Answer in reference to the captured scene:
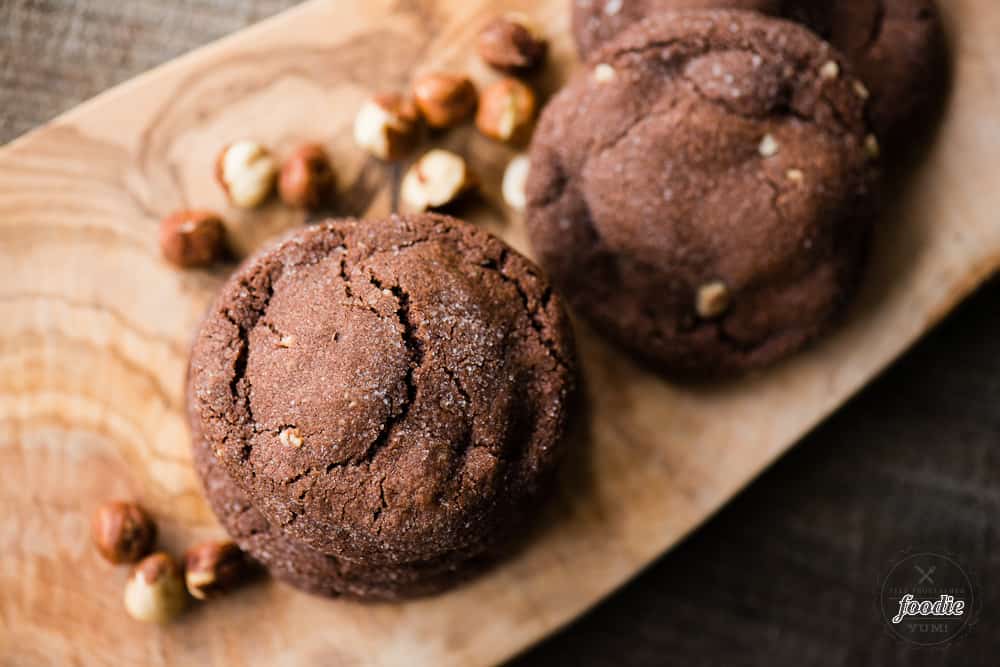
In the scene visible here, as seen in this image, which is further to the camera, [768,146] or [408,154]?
[408,154]

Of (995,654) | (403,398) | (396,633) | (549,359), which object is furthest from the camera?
(995,654)

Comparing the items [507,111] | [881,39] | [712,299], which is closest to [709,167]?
[712,299]

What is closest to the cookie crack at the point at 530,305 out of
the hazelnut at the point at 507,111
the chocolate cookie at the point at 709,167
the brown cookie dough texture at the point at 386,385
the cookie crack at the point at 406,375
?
the brown cookie dough texture at the point at 386,385

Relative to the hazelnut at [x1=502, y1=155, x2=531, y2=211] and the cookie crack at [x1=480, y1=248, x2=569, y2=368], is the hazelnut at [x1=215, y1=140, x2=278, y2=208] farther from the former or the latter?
the cookie crack at [x1=480, y1=248, x2=569, y2=368]

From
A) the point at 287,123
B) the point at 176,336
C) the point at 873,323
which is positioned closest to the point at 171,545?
the point at 176,336

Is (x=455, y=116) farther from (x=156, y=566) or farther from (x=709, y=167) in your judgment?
(x=156, y=566)

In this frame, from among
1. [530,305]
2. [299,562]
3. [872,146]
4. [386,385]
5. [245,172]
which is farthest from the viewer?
[245,172]

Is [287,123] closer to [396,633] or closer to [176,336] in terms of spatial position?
[176,336]
